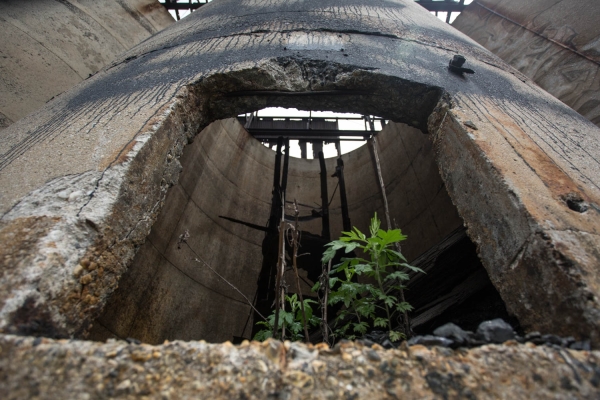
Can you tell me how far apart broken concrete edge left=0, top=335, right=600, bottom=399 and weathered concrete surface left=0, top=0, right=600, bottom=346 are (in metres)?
0.22

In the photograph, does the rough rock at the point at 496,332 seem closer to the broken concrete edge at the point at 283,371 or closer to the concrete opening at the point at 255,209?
the broken concrete edge at the point at 283,371

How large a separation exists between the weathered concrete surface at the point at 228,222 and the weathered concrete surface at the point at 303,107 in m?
1.34

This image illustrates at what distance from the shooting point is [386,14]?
3.43m

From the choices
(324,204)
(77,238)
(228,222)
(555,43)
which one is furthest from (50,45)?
(555,43)

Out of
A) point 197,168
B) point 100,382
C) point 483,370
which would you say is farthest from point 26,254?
point 197,168

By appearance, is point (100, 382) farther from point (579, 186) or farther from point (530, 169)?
point (579, 186)

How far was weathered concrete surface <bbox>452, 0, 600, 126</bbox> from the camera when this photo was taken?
11.5ft

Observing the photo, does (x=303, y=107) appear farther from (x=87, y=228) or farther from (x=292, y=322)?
(x=87, y=228)

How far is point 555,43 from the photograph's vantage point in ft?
12.8

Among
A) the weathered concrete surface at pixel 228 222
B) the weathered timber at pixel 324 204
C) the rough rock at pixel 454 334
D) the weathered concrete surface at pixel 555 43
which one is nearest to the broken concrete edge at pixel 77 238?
the rough rock at pixel 454 334

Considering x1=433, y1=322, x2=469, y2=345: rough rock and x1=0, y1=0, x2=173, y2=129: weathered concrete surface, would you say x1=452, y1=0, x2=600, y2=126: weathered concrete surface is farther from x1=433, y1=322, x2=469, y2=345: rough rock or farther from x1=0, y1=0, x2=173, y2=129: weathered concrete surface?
x1=0, y1=0, x2=173, y2=129: weathered concrete surface

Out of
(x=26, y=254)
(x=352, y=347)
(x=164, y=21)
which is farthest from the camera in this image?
(x=164, y=21)

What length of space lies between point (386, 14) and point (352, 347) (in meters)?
3.45

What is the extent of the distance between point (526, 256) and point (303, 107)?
163cm
